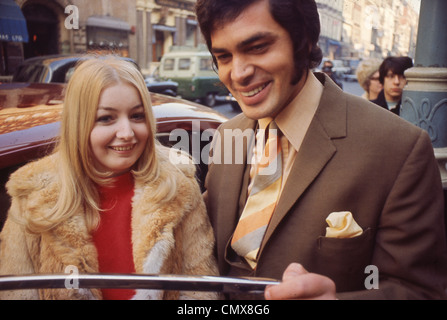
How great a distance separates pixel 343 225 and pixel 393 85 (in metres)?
3.21

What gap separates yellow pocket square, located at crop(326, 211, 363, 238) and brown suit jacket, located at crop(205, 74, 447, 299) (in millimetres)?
21

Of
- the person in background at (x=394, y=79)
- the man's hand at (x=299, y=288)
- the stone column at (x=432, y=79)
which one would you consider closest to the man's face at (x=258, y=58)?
the man's hand at (x=299, y=288)

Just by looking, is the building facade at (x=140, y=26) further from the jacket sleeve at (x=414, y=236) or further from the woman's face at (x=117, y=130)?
the jacket sleeve at (x=414, y=236)

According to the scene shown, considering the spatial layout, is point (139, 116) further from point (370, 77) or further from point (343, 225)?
point (370, 77)

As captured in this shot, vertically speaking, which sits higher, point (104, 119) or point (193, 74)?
point (193, 74)

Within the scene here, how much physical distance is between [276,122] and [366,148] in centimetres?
35

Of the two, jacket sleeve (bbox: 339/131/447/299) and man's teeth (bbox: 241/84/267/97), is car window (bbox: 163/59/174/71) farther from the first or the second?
jacket sleeve (bbox: 339/131/447/299)

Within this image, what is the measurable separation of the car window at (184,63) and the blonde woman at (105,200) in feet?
42.6

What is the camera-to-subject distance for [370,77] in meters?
4.84

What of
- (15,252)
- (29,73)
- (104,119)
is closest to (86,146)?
(104,119)

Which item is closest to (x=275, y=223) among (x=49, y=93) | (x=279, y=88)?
(x=279, y=88)

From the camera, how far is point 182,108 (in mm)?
2887

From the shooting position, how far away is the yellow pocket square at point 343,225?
125cm

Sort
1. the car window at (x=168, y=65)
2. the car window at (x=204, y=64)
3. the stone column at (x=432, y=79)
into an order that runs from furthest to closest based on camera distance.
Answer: the car window at (x=168, y=65)
the car window at (x=204, y=64)
the stone column at (x=432, y=79)
